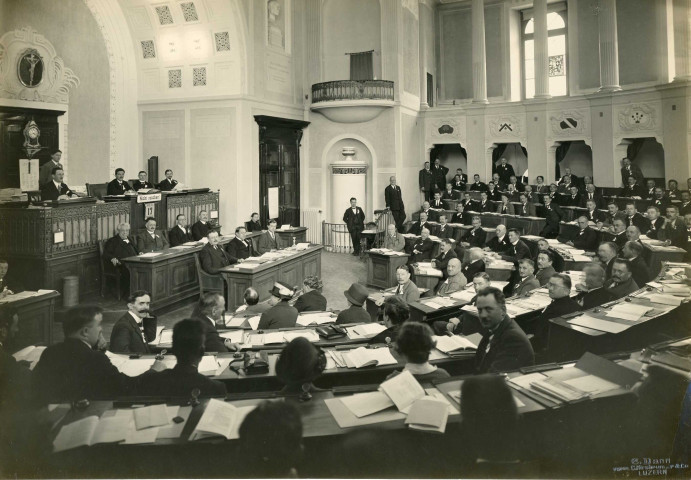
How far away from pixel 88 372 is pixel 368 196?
1212cm

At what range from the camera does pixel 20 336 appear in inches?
201

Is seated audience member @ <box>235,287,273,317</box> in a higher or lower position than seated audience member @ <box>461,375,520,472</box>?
higher

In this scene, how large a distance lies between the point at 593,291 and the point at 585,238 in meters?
4.60

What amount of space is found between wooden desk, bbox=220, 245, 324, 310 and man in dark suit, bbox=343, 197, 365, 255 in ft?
13.0

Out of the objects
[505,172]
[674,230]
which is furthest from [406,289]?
[505,172]

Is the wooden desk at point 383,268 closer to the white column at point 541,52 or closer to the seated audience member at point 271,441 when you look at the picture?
the seated audience member at point 271,441

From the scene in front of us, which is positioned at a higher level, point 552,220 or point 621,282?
point 552,220

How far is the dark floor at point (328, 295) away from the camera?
684 centimetres

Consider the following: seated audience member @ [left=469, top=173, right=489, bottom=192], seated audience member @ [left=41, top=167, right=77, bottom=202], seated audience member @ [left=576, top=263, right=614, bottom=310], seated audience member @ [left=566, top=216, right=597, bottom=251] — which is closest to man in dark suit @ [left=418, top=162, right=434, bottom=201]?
seated audience member @ [left=469, top=173, right=489, bottom=192]

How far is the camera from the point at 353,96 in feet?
46.0

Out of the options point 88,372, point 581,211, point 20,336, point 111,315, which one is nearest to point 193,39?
point 111,315

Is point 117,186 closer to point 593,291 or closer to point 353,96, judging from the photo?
point 353,96

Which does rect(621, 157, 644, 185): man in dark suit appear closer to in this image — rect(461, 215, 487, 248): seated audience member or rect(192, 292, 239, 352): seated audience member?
rect(461, 215, 487, 248): seated audience member

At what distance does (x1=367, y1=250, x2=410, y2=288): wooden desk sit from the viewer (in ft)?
30.6
